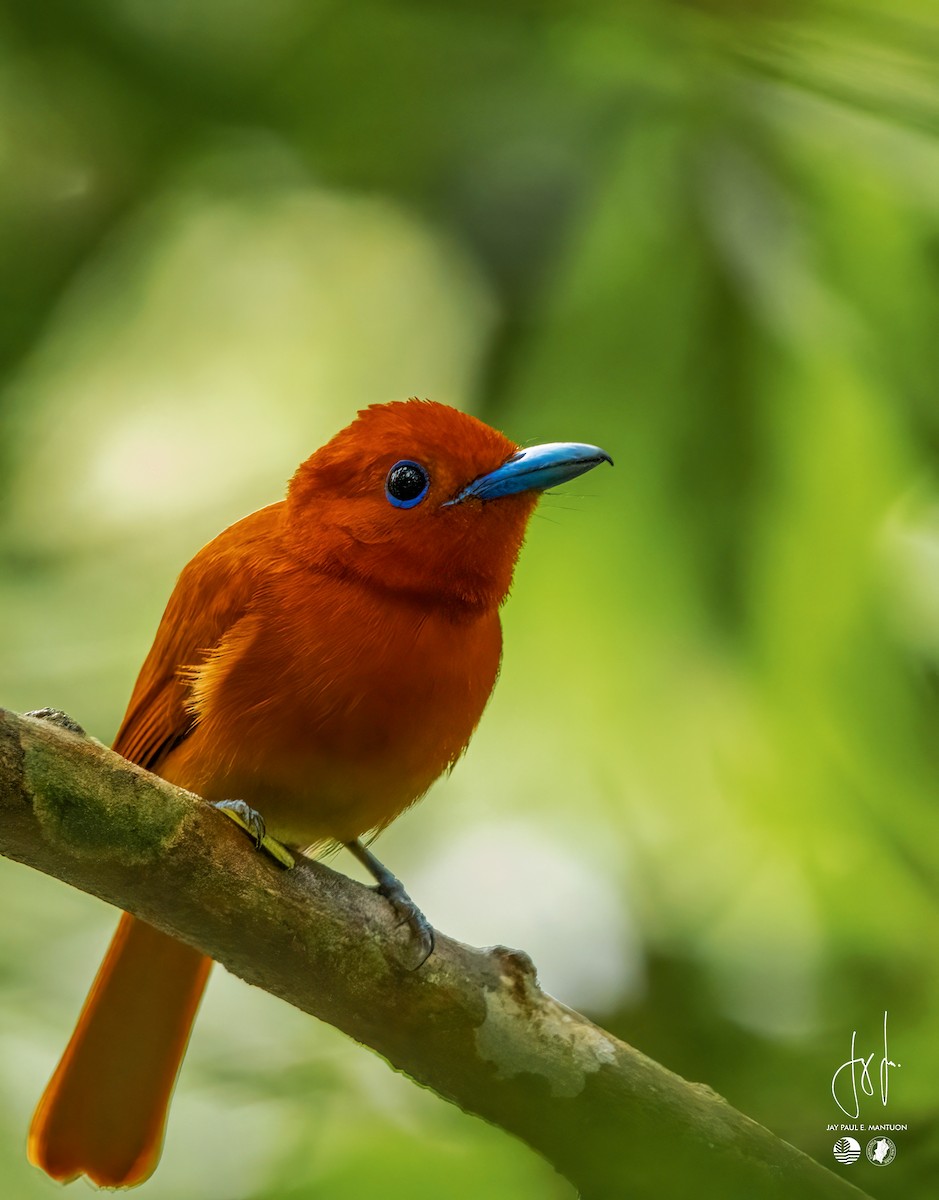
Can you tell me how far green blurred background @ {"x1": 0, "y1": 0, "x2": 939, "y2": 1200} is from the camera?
117 inches

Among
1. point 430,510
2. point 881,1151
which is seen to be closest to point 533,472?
point 430,510

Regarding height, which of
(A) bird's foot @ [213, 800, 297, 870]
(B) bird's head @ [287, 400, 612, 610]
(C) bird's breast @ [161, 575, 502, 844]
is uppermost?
(B) bird's head @ [287, 400, 612, 610]

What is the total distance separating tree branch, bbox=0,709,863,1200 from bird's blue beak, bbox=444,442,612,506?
0.85 m

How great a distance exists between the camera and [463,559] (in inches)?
117

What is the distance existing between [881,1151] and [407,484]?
1.53m

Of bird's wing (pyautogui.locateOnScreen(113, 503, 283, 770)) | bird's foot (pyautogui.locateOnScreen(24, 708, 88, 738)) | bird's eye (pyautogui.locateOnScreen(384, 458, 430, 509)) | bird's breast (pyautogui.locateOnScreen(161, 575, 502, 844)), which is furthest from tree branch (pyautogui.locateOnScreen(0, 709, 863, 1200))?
bird's eye (pyautogui.locateOnScreen(384, 458, 430, 509))

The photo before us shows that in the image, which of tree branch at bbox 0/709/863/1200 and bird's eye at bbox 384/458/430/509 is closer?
tree branch at bbox 0/709/863/1200

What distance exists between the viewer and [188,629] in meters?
3.12

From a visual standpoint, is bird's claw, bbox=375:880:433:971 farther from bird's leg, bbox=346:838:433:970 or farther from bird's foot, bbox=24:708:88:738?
bird's foot, bbox=24:708:88:738

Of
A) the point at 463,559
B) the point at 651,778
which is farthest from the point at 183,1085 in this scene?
the point at 463,559

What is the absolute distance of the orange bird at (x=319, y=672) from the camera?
282 cm

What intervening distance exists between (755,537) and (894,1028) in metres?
1.21

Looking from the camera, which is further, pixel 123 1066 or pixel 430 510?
pixel 123 1066
